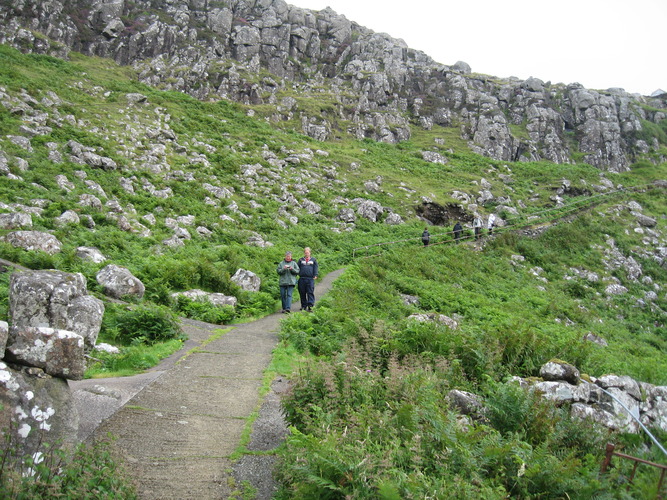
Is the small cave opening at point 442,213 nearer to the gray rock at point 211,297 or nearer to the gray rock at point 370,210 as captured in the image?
the gray rock at point 370,210

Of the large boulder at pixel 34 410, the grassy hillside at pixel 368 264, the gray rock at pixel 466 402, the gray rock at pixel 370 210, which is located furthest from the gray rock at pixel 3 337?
the gray rock at pixel 370 210

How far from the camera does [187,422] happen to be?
556 centimetres

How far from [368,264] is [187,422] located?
15.3m

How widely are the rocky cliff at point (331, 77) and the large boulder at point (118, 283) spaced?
3865 cm

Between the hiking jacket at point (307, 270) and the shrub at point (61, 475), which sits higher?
the shrub at point (61, 475)

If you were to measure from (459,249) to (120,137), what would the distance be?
902 inches

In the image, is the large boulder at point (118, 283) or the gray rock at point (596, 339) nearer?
the large boulder at point (118, 283)

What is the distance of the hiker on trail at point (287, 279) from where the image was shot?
42.6 ft

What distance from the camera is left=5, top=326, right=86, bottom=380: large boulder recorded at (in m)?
3.95

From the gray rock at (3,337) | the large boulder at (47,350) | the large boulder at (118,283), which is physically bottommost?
the large boulder at (118,283)

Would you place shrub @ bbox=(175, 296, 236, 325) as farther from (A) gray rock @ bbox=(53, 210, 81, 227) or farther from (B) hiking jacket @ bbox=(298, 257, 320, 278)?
(A) gray rock @ bbox=(53, 210, 81, 227)

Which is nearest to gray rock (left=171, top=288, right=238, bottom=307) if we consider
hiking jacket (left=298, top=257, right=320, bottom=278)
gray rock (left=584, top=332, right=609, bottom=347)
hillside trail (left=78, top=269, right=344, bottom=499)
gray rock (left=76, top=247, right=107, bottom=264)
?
hiking jacket (left=298, top=257, right=320, bottom=278)

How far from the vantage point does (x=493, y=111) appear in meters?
62.6

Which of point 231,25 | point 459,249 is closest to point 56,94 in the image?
point 459,249
